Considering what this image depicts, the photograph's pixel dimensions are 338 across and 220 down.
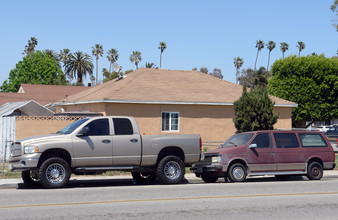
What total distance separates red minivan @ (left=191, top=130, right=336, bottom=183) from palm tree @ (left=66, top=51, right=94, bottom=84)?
74.6 m

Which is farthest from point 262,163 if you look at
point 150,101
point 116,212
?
point 150,101

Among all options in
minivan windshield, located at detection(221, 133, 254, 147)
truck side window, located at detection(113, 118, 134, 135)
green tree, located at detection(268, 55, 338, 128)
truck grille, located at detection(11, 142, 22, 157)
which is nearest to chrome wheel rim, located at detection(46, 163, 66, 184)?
truck grille, located at detection(11, 142, 22, 157)

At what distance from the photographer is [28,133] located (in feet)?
70.9

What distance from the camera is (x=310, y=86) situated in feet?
127

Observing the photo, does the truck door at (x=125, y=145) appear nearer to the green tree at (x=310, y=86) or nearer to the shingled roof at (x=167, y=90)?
the shingled roof at (x=167, y=90)

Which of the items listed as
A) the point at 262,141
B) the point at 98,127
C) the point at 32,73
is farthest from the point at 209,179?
the point at 32,73

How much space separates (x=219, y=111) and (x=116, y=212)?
21208 mm

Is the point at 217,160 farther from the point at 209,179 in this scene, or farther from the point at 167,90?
the point at 167,90

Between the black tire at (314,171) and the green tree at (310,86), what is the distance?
22.2m

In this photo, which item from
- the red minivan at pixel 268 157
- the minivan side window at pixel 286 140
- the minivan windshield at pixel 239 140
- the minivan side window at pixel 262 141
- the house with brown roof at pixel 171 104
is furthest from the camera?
the house with brown roof at pixel 171 104

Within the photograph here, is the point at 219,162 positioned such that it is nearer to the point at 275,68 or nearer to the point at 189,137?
the point at 189,137

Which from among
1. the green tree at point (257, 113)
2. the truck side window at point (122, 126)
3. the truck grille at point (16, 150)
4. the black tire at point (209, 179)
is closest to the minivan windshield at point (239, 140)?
the black tire at point (209, 179)

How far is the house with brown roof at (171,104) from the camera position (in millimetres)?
28078

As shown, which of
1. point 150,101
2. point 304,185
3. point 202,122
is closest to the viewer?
point 304,185
